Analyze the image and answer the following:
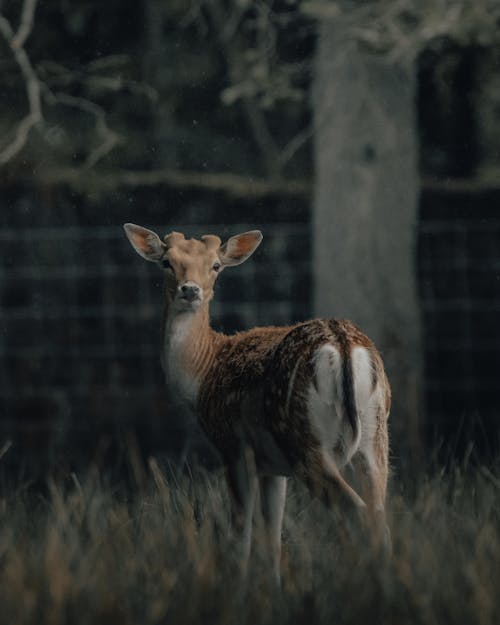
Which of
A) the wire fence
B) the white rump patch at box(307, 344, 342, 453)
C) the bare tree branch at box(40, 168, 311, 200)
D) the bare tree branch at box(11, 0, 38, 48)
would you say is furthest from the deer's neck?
the bare tree branch at box(40, 168, 311, 200)

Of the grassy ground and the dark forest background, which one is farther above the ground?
the dark forest background

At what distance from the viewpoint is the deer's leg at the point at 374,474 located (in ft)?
13.6

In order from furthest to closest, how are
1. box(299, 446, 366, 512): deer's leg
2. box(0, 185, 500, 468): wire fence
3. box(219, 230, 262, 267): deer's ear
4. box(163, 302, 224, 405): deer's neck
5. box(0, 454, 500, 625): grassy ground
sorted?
1. box(0, 185, 500, 468): wire fence
2. box(219, 230, 262, 267): deer's ear
3. box(163, 302, 224, 405): deer's neck
4. box(299, 446, 366, 512): deer's leg
5. box(0, 454, 500, 625): grassy ground

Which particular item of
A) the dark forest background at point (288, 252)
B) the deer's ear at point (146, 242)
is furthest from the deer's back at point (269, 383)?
the dark forest background at point (288, 252)

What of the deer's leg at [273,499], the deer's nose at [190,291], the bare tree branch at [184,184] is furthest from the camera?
the bare tree branch at [184,184]

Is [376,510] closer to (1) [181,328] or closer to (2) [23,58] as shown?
(1) [181,328]

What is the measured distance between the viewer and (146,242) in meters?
5.27

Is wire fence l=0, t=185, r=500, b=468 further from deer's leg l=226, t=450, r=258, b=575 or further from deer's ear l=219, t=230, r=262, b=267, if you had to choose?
deer's leg l=226, t=450, r=258, b=575

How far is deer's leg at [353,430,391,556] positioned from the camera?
416cm

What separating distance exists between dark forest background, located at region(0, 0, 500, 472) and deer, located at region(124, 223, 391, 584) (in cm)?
183

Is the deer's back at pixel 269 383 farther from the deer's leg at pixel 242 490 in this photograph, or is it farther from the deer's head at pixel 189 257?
the deer's head at pixel 189 257

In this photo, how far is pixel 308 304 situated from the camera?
27.2 ft

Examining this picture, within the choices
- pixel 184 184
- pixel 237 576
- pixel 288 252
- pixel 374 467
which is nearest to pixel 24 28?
Answer: pixel 184 184

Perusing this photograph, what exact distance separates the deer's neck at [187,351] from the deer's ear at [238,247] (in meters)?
0.21
